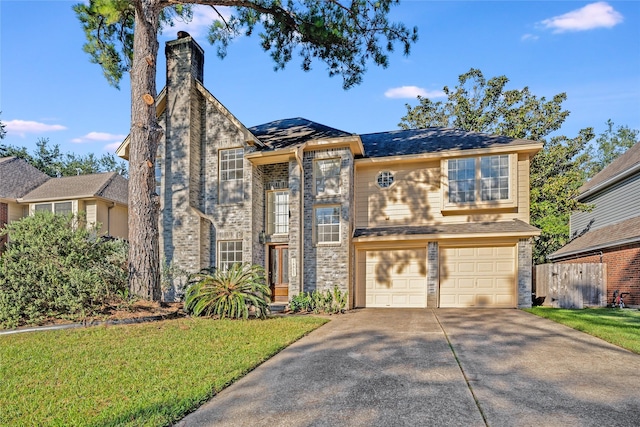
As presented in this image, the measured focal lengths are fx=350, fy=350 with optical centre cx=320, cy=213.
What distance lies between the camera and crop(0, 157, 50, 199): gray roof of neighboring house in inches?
675

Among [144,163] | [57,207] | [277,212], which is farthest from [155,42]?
[57,207]

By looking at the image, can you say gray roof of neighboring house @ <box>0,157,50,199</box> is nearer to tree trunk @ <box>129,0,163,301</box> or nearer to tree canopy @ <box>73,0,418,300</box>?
tree canopy @ <box>73,0,418,300</box>

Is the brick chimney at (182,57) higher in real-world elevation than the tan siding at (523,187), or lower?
higher

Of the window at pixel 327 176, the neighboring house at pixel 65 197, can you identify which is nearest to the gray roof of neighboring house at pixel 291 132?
the window at pixel 327 176

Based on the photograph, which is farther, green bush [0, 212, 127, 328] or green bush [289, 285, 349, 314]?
green bush [289, 285, 349, 314]

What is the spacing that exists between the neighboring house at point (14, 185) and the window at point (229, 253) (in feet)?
37.6

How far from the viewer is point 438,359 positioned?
4.96 metres

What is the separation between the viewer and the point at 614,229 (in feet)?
45.5

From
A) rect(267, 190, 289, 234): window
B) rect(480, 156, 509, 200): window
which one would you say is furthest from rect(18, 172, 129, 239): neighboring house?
rect(480, 156, 509, 200): window

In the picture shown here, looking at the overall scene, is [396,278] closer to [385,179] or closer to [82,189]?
[385,179]

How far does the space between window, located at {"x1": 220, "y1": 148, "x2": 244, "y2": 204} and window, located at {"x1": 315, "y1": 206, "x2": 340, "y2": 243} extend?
293 centimetres

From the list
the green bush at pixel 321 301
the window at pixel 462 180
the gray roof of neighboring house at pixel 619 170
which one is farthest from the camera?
the gray roof of neighboring house at pixel 619 170

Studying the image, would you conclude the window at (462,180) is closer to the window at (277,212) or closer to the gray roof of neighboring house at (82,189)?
the window at (277,212)

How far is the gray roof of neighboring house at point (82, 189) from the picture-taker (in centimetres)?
1697
